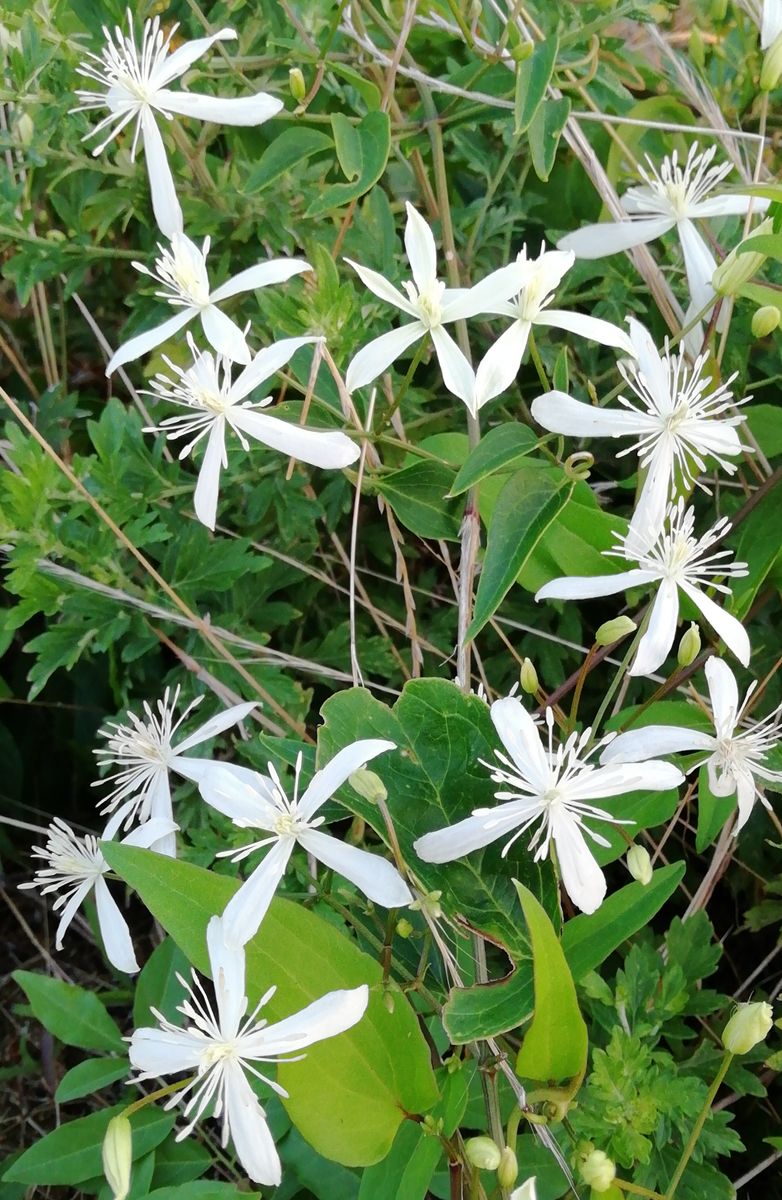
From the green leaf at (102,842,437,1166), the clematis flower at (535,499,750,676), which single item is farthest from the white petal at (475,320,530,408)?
the green leaf at (102,842,437,1166)

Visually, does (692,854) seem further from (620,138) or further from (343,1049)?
(620,138)

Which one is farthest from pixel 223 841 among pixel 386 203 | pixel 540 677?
pixel 386 203

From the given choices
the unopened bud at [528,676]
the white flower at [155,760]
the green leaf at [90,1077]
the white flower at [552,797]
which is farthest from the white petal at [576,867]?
the green leaf at [90,1077]

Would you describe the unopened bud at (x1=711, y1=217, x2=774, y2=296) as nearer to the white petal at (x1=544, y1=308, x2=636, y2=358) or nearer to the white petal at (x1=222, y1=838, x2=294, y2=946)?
the white petal at (x1=544, y1=308, x2=636, y2=358)

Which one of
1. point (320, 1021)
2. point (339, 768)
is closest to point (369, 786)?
point (339, 768)

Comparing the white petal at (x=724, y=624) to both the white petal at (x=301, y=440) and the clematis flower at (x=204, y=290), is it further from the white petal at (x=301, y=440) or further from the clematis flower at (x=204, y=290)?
the clematis flower at (x=204, y=290)

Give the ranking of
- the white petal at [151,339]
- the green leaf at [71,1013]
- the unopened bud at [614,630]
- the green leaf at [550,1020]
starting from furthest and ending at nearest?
the green leaf at [71,1013]
the white petal at [151,339]
the unopened bud at [614,630]
the green leaf at [550,1020]
